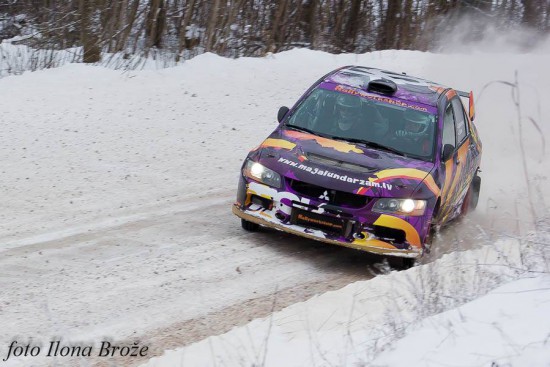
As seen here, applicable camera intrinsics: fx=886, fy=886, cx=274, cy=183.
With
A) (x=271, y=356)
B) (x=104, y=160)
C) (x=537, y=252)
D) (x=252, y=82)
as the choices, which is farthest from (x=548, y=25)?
(x=271, y=356)

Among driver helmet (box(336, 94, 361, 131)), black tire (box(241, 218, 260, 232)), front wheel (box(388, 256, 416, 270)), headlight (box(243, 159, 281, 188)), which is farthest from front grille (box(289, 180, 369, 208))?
driver helmet (box(336, 94, 361, 131))

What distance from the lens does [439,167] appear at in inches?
349

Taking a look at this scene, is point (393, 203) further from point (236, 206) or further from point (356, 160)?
point (236, 206)

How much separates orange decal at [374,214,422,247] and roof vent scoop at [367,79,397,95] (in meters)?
1.95

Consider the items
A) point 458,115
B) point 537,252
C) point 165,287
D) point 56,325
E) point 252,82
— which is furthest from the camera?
point 252,82

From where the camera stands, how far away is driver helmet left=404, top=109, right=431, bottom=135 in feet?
30.2

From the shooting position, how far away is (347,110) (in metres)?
9.39

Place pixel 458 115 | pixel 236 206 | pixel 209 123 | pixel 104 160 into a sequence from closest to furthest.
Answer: pixel 236 206, pixel 458 115, pixel 104 160, pixel 209 123

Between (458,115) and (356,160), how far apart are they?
7.61 ft

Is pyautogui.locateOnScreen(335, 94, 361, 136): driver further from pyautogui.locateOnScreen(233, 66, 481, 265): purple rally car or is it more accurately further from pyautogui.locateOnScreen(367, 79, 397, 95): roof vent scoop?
pyautogui.locateOnScreen(367, 79, 397, 95): roof vent scoop

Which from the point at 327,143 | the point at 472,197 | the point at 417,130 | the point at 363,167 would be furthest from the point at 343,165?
the point at 472,197

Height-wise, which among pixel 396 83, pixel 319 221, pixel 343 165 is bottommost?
pixel 319 221

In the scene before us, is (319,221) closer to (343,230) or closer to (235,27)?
(343,230)

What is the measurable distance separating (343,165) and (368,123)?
105cm
